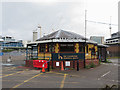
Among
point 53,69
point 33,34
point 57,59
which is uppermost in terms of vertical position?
point 33,34

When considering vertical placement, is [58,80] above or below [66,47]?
below

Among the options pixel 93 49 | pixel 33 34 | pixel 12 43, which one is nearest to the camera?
pixel 93 49

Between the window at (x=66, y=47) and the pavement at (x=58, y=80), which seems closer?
the pavement at (x=58, y=80)

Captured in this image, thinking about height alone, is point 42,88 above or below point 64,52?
below

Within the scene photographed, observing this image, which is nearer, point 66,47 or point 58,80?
point 58,80

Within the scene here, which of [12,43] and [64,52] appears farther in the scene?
[12,43]

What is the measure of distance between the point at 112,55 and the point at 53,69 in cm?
3375

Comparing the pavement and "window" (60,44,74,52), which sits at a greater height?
"window" (60,44,74,52)

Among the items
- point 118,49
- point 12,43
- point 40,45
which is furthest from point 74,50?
point 12,43

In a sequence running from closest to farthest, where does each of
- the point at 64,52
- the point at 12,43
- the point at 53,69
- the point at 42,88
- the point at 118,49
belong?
the point at 42,88 → the point at 53,69 → the point at 64,52 → the point at 118,49 → the point at 12,43

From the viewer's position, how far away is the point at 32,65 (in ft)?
51.0

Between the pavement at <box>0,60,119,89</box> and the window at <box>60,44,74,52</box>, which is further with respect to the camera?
the window at <box>60,44,74,52</box>

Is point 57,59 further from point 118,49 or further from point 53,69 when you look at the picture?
point 118,49

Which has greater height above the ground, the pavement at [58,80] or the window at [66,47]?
the window at [66,47]
